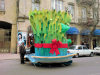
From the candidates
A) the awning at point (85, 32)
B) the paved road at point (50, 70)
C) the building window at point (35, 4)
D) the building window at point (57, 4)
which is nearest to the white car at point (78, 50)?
the paved road at point (50, 70)

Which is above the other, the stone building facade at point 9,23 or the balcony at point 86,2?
the balcony at point 86,2

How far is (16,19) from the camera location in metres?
18.8

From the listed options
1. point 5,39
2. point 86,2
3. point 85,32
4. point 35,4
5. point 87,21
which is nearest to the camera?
point 5,39

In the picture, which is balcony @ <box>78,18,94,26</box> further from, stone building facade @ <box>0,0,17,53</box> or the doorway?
the doorway

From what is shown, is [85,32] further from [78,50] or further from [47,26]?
[47,26]

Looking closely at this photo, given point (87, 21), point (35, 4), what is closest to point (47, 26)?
point (35, 4)

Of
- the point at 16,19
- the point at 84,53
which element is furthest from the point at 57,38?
the point at 16,19

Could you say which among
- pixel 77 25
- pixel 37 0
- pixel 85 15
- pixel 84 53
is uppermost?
pixel 37 0

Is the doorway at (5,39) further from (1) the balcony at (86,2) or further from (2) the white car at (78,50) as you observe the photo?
(1) the balcony at (86,2)

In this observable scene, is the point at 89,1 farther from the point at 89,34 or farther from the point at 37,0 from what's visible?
the point at 37,0

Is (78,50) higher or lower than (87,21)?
lower

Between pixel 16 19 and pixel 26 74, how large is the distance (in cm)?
1319

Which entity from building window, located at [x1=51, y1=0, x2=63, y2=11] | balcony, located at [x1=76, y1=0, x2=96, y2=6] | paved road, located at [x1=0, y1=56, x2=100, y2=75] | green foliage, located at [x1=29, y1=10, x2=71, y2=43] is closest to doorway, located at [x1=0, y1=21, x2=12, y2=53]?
building window, located at [x1=51, y1=0, x2=63, y2=11]

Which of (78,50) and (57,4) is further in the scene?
(57,4)
